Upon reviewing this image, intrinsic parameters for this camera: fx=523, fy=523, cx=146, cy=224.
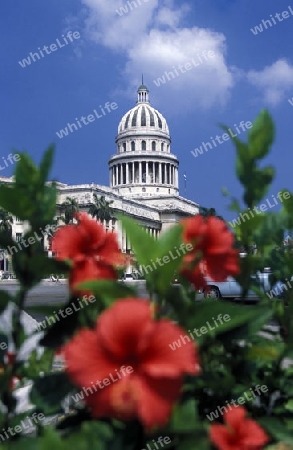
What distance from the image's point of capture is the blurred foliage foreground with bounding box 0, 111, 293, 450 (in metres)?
Result: 0.72

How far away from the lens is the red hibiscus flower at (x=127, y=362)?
695mm

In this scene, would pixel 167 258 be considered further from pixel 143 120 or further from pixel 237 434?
pixel 143 120

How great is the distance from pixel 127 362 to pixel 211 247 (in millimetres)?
414

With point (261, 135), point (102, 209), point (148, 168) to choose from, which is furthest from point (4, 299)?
point (148, 168)

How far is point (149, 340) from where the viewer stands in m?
0.73

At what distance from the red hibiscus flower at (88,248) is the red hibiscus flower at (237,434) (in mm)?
362

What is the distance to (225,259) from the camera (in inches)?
43.3

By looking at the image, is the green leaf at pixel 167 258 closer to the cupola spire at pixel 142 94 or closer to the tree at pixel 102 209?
the tree at pixel 102 209

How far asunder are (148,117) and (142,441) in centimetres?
9058

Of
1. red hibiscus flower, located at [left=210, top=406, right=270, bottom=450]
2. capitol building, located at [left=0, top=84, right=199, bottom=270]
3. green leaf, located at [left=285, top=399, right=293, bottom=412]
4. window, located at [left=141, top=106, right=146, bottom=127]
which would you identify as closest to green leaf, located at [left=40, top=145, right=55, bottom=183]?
red hibiscus flower, located at [left=210, top=406, right=270, bottom=450]

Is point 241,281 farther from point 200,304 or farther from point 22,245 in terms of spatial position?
point 22,245

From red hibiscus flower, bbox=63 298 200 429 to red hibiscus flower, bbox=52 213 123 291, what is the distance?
34cm

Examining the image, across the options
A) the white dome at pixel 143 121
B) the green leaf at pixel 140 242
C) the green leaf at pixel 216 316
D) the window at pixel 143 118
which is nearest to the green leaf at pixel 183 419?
the green leaf at pixel 216 316

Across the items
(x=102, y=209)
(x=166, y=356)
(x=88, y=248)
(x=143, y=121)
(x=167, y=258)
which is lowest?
(x=166, y=356)
